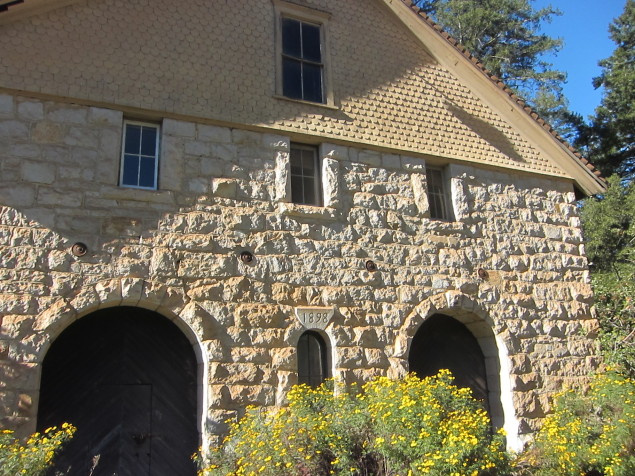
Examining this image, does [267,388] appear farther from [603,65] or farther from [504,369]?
[603,65]

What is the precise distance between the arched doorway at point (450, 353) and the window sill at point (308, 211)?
8.47 ft

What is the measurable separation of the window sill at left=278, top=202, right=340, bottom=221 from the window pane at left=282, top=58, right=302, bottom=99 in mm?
2018

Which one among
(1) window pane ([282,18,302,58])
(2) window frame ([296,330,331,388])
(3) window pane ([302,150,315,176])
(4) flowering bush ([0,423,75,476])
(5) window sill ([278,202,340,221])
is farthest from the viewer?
(1) window pane ([282,18,302,58])

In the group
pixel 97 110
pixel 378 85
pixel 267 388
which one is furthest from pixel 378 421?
pixel 378 85

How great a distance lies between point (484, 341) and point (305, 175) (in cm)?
434

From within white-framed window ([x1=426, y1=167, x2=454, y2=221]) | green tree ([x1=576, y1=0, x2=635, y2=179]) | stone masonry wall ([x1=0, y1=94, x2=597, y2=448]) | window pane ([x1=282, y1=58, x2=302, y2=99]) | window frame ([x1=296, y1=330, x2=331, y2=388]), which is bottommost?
window frame ([x1=296, y1=330, x2=331, y2=388])

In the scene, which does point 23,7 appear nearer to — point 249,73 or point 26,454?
point 249,73

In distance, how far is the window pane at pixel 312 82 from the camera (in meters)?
10.2

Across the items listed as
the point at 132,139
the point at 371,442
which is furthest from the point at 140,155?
the point at 371,442

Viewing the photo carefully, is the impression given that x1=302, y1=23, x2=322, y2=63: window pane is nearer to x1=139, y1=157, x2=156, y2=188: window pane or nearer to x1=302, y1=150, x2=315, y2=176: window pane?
x1=302, y1=150, x2=315, y2=176: window pane

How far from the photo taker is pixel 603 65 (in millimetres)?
23234

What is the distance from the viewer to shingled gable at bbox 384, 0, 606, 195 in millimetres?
11469

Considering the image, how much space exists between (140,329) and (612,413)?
290 inches

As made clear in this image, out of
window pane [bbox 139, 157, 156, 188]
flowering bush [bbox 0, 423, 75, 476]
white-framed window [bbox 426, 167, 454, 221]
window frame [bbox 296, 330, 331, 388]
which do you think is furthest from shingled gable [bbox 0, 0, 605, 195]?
flowering bush [bbox 0, 423, 75, 476]
